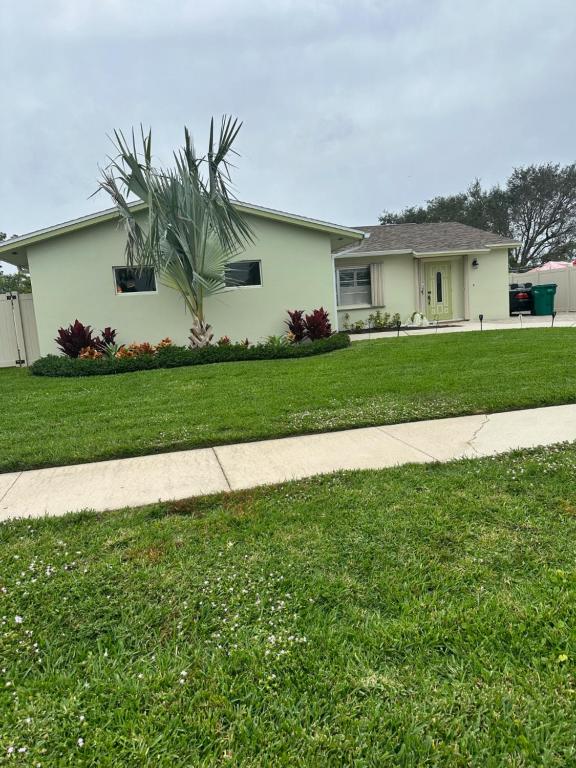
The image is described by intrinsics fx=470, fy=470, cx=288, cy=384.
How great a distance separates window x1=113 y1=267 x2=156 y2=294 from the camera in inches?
485

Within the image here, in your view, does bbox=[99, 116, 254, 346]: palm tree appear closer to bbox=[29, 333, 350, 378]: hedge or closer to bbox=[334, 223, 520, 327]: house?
bbox=[29, 333, 350, 378]: hedge

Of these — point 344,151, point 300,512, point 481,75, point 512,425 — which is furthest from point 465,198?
point 300,512

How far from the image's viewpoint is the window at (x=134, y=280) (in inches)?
485

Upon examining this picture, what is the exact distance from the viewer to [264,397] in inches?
255

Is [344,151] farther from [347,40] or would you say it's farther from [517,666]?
[517,666]

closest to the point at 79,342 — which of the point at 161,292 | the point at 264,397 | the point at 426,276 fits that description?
the point at 161,292

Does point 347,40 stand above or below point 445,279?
above

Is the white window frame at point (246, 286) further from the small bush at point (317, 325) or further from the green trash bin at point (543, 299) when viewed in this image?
the green trash bin at point (543, 299)

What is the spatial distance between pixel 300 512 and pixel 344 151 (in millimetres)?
20362

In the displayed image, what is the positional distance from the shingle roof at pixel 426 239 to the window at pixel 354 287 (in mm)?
778

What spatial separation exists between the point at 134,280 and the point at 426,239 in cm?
1064

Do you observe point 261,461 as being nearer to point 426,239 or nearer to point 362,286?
point 362,286

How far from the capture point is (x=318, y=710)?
5.34ft

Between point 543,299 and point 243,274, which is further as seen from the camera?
point 543,299
